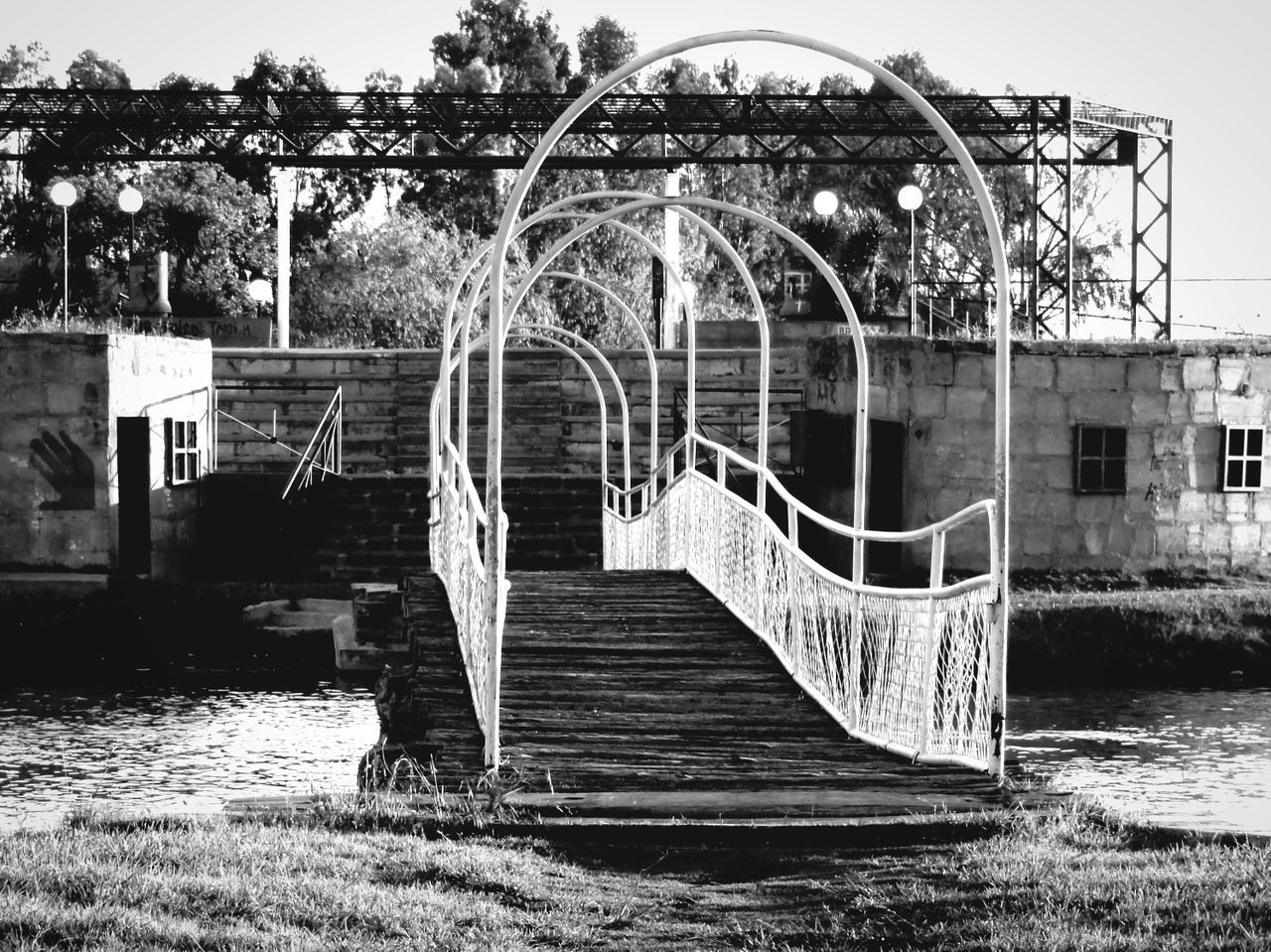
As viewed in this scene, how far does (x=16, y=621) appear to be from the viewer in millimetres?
19734

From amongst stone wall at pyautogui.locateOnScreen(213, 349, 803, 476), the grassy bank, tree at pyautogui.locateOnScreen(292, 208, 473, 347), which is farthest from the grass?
tree at pyautogui.locateOnScreen(292, 208, 473, 347)

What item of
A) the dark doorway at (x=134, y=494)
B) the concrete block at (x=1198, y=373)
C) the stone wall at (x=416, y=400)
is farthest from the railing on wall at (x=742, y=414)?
the dark doorway at (x=134, y=494)

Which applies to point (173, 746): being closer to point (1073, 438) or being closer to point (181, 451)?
point (181, 451)

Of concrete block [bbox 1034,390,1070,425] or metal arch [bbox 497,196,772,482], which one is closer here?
metal arch [bbox 497,196,772,482]

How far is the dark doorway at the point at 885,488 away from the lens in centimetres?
2083

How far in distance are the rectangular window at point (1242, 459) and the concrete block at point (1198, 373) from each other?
582mm

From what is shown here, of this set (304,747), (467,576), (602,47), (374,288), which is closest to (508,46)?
(602,47)

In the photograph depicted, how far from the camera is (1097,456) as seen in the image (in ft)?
66.5

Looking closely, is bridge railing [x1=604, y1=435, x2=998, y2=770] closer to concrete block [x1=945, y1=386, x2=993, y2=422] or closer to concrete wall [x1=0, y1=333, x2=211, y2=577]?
concrete block [x1=945, y1=386, x2=993, y2=422]

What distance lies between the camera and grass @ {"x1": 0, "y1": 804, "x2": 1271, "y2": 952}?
5.23 metres

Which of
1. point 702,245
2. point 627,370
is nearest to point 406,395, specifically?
point 627,370

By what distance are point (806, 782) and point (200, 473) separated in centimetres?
1657

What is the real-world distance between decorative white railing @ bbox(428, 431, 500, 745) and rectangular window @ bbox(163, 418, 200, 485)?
8.42 m

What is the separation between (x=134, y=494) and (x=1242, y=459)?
1294 cm
